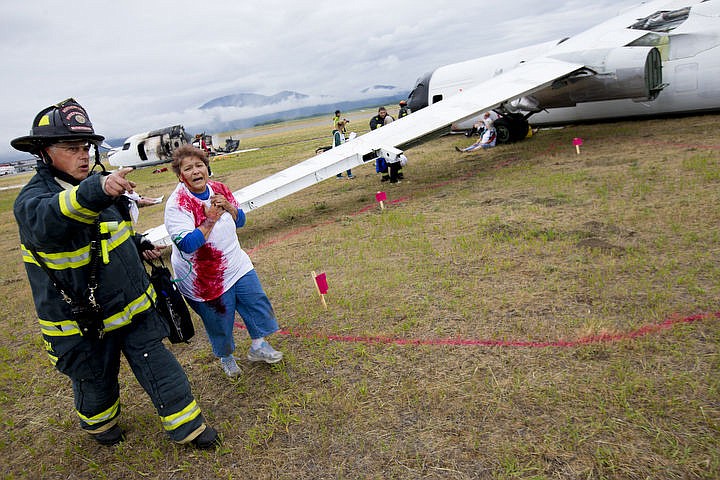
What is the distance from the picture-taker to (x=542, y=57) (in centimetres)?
1161

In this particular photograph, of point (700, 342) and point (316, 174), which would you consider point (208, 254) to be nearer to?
point (700, 342)

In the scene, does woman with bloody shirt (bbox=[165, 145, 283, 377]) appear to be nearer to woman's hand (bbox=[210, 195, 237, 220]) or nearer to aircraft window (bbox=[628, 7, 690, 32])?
woman's hand (bbox=[210, 195, 237, 220])

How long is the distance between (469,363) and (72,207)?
3.27 metres

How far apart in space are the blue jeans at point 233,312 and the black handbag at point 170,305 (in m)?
0.26

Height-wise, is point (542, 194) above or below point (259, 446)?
above

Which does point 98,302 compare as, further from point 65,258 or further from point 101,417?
point 101,417

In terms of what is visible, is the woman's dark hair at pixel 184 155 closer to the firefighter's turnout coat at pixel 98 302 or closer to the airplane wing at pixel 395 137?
the firefighter's turnout coat at pixel 98 302

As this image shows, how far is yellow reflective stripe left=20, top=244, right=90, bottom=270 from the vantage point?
2834 millimetres

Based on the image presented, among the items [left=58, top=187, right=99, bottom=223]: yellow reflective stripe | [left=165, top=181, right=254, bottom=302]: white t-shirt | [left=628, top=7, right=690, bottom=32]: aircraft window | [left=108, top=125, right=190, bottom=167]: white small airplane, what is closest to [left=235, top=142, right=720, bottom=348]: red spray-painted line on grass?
[left=165, top=181, right=254, bottom=302]: white t-shirt

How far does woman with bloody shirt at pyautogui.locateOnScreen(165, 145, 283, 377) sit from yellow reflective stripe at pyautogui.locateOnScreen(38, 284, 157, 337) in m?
0.52

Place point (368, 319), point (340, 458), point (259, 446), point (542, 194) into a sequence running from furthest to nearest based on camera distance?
point (542, 194) < point (368, 319) < point (259, 446) < point (340, 458)

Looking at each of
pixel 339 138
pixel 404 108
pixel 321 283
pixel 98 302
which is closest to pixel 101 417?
pixel 98 302

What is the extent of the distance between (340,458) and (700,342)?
3.16 m

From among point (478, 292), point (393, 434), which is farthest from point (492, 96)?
point (393, 434)
